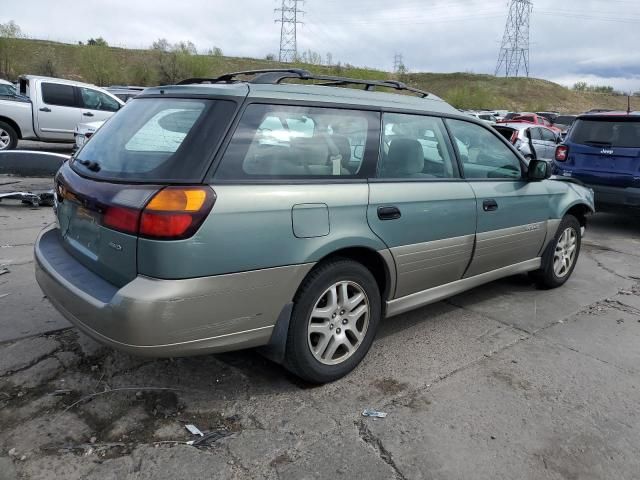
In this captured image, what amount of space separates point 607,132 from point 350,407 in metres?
6.72

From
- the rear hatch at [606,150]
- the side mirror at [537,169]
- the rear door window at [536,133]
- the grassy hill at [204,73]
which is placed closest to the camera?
the side mirror at [537,169]

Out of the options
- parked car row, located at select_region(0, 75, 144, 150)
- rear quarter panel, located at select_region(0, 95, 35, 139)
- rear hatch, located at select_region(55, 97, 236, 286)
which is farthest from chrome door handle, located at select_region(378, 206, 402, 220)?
rear quarter panel, located at select_region(0, 95, 35, 139)

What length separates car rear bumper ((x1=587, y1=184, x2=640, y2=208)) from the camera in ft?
23.9

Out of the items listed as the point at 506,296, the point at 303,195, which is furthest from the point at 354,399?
the point at 506,296

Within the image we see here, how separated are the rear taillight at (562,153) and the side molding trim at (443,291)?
13.9 feet

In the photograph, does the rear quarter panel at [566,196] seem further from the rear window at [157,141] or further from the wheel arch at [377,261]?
the rear window at [157,141]

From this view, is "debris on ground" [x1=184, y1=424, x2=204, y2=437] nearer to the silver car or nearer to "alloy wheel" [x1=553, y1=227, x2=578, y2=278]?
"alloy wheel" [x1=553, y1=227, x2=578, y2=278]

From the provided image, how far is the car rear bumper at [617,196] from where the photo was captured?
7.30m

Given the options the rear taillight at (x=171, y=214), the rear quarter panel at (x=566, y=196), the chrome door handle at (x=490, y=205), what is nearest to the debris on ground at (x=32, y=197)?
the rear taillight at (x=171, y=214)

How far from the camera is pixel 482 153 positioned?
13.9 ft

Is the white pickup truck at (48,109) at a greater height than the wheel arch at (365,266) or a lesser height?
greater

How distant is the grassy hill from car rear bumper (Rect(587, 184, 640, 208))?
4309 cm

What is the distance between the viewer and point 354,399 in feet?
9.93

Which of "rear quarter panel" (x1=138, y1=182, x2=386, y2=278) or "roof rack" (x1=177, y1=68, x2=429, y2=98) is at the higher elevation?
"roof rack" (x1=177, y1=68, x2=429, y2=98)
